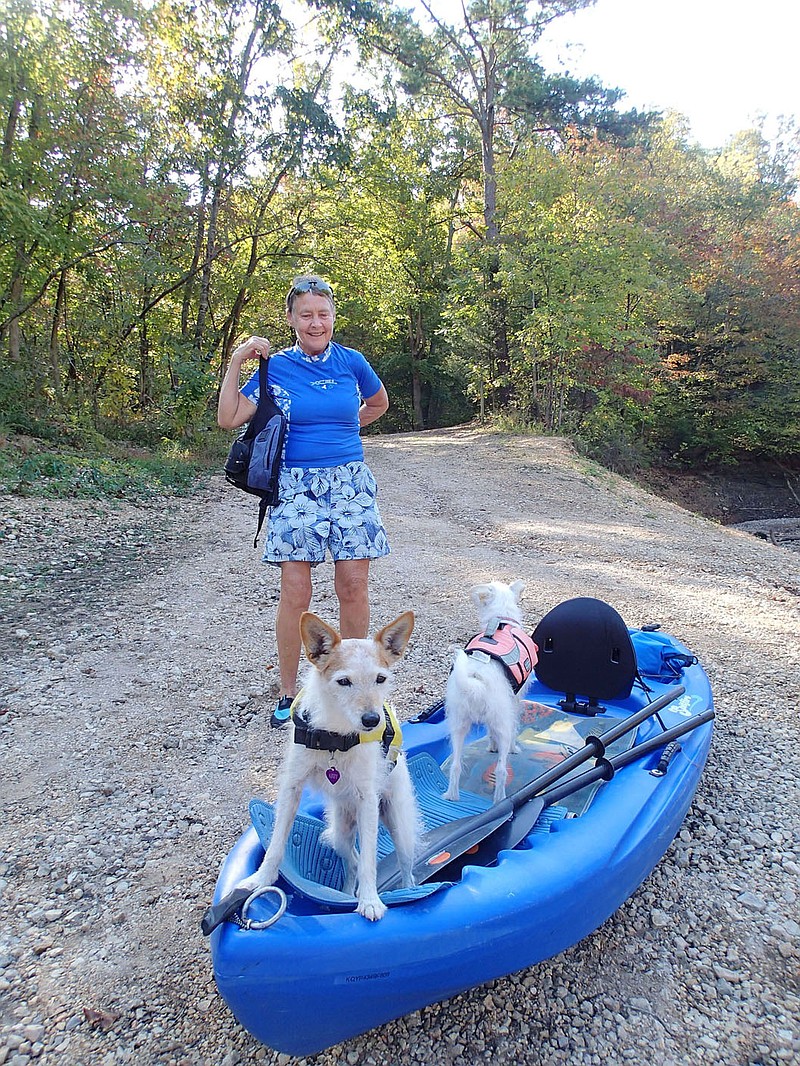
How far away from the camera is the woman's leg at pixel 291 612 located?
368 centimetres

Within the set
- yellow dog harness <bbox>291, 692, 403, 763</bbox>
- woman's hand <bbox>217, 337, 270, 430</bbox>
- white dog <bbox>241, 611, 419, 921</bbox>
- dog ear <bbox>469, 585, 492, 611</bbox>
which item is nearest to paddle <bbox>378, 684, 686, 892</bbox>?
white dog <bbox>241, 611, 419, 921</bbox>

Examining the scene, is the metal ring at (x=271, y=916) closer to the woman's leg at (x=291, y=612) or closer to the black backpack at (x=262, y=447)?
the woman's leg at (x=291, y=612)

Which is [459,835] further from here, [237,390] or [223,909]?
[237,390]

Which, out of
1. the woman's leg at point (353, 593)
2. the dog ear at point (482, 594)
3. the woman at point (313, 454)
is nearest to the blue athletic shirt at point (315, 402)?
the woman at point (313, 454)

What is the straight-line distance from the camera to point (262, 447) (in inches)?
139

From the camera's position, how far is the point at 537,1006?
2.26 m

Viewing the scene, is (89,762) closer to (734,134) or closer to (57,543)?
(57,543)

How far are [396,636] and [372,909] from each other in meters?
0.85

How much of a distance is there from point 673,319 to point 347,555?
57.2 ft

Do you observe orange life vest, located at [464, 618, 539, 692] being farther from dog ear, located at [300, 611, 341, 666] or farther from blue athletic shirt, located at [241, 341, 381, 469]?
blue athletic shirt, located at [241, 341, 381, 469]

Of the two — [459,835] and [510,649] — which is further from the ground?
[510,649]

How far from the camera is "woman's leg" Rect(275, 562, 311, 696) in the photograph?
145 inches

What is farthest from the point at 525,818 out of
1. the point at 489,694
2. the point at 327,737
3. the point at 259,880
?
the point at 259,880

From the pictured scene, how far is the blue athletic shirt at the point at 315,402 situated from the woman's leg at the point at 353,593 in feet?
1.91
